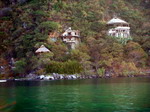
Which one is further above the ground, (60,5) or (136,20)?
(136,20)

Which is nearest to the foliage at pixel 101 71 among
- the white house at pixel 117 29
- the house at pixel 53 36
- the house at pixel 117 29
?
the house at pixel 53 36

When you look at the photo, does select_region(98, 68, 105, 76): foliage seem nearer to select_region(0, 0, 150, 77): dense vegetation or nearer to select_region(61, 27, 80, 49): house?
select_region(0, 0, 150, 77): dense vegetation

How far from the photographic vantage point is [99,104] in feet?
35.1

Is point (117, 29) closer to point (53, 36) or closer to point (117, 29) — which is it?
point (117, 29)

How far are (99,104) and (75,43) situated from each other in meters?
28.7

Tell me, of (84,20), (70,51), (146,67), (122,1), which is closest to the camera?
(70,51)

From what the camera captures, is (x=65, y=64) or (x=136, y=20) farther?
(x=136, y=20)

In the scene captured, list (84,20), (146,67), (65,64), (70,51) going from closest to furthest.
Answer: (65,64), (70,51), (146,67), (84,20)

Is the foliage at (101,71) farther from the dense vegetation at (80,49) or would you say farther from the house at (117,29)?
the house at (117,29)

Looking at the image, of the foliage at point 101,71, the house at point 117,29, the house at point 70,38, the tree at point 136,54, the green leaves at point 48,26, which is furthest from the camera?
the house at point 117,29

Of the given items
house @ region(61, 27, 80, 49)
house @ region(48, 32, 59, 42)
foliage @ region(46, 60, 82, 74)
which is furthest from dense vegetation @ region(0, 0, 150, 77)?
house @ region(61, 27, 80, 49)

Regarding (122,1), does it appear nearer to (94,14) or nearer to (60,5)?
Answer: (94,14)

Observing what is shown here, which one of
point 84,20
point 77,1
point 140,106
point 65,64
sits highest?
point 77,1

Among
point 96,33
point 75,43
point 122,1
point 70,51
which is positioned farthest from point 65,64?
point 122,1
